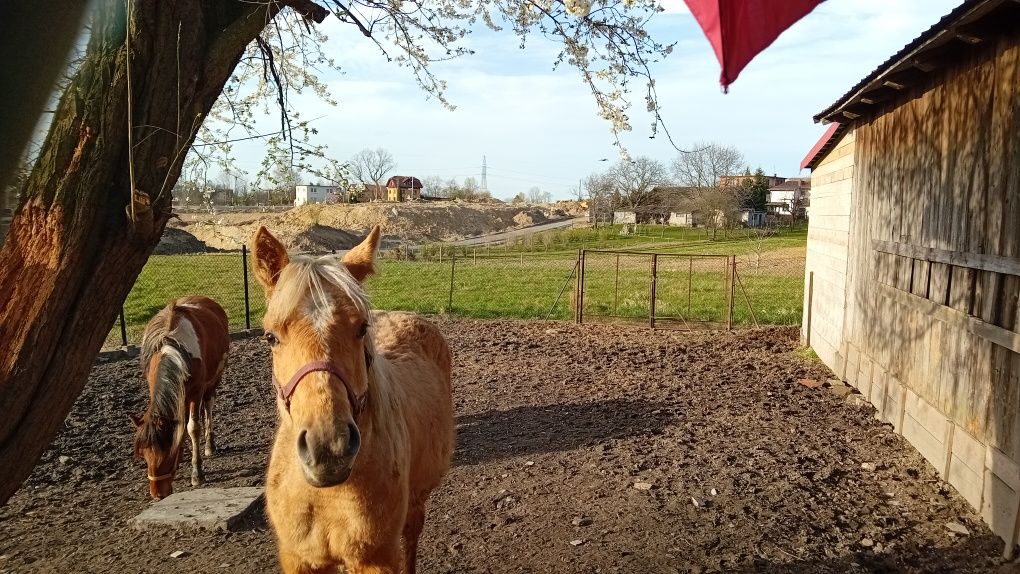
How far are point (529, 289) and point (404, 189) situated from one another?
163ft

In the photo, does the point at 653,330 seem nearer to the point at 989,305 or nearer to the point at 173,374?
the point at 989,305

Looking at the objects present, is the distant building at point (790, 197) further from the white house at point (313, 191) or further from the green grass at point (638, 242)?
the white house at point (313, 191)

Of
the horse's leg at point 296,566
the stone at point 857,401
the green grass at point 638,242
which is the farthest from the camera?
the green grass at point 638,242

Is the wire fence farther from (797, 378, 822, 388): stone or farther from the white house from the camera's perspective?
the white house

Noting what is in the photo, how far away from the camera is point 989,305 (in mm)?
4512

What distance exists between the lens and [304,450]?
2.06 meters

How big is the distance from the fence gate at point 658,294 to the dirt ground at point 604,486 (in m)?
3.64

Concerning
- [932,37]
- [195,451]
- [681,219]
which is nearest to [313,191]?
[195,451]

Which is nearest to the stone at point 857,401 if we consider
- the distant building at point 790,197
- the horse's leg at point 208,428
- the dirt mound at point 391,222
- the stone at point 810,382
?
the stone at point 810,382

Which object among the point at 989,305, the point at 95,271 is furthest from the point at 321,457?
the point at 989,305

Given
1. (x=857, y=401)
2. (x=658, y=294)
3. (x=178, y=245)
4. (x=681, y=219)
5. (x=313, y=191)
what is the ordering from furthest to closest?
(x=681, y=219) → (x=178, y=245) → (x=658, y=294) → (x=857, y=401) → (x=313, y=191)

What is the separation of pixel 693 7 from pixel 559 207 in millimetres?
73023

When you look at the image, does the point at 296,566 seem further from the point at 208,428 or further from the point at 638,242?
the point at 638,242

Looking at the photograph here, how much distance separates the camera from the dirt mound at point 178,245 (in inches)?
1010
